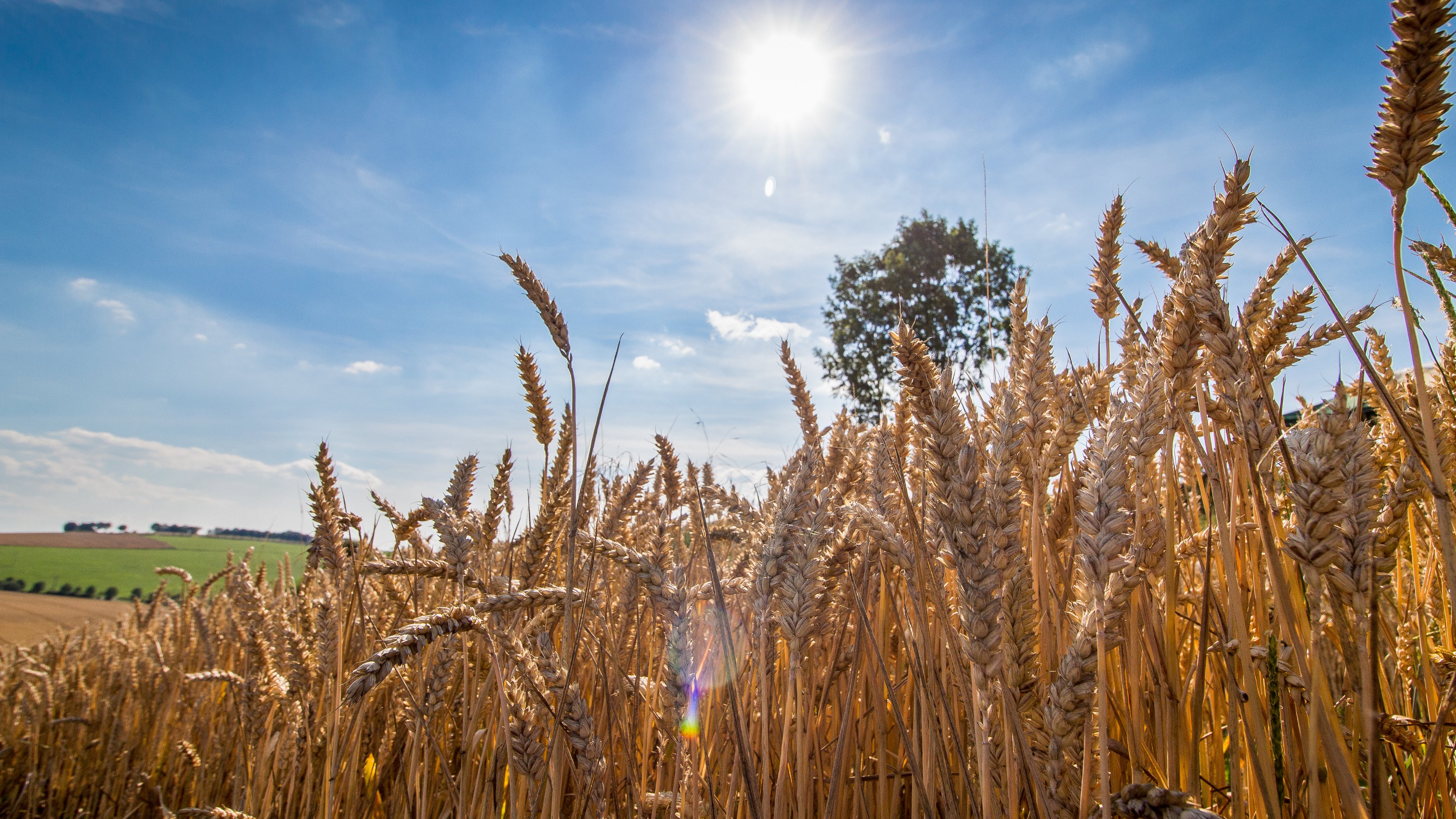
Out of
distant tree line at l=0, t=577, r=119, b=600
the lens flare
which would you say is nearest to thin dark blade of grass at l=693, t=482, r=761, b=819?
the lens flare

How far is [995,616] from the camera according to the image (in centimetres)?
89

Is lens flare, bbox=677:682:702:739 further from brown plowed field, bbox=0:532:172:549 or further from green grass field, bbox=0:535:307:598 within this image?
brown plowed field, bbox=0:532:172:549

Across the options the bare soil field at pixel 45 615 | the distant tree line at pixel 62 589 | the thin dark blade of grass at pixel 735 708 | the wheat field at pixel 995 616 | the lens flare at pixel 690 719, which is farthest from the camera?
the distant tree line at pixel 62 589

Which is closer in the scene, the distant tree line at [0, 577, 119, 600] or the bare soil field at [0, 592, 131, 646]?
the bare soil field at [0, 592, 131, 646]

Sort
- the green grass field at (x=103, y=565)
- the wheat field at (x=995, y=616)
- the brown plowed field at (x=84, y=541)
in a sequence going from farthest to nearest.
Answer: the brown plowed field at (x=84, y=541)
the green grass field at (x=103, y=565)
the wheat field at (x=995, y=616)

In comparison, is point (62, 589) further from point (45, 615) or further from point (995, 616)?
point (995, 616)

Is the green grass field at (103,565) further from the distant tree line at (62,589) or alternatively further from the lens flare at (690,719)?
the lens flare at (690,719)

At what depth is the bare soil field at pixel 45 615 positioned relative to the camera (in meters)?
7.37

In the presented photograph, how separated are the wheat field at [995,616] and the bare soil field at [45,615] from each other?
6.34 m

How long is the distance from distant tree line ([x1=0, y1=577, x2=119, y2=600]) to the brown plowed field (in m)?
16.0

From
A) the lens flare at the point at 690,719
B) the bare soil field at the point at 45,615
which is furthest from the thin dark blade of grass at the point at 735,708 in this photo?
the bare soil field at the point at 45,615

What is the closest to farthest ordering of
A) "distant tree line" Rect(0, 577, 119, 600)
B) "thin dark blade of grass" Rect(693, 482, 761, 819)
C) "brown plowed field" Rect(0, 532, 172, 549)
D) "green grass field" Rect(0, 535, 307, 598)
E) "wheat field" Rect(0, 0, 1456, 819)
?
1. "wheat field" Rect(0, 0, 1456, 819)
2. "thin dark blade of grass" Rect(693, 482, 761, 819)
3. "distant tree line" Rect(0, 577, 119, 600)
4. "green grass field" Rect(0, 535, 307, 598)
5. "brown plowed field" Rect(0, 532, 172, 549)

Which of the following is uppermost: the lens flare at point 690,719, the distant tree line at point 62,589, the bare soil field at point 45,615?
the lens flare at point 690,719

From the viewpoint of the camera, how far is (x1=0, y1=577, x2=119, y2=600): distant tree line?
23781 mm
